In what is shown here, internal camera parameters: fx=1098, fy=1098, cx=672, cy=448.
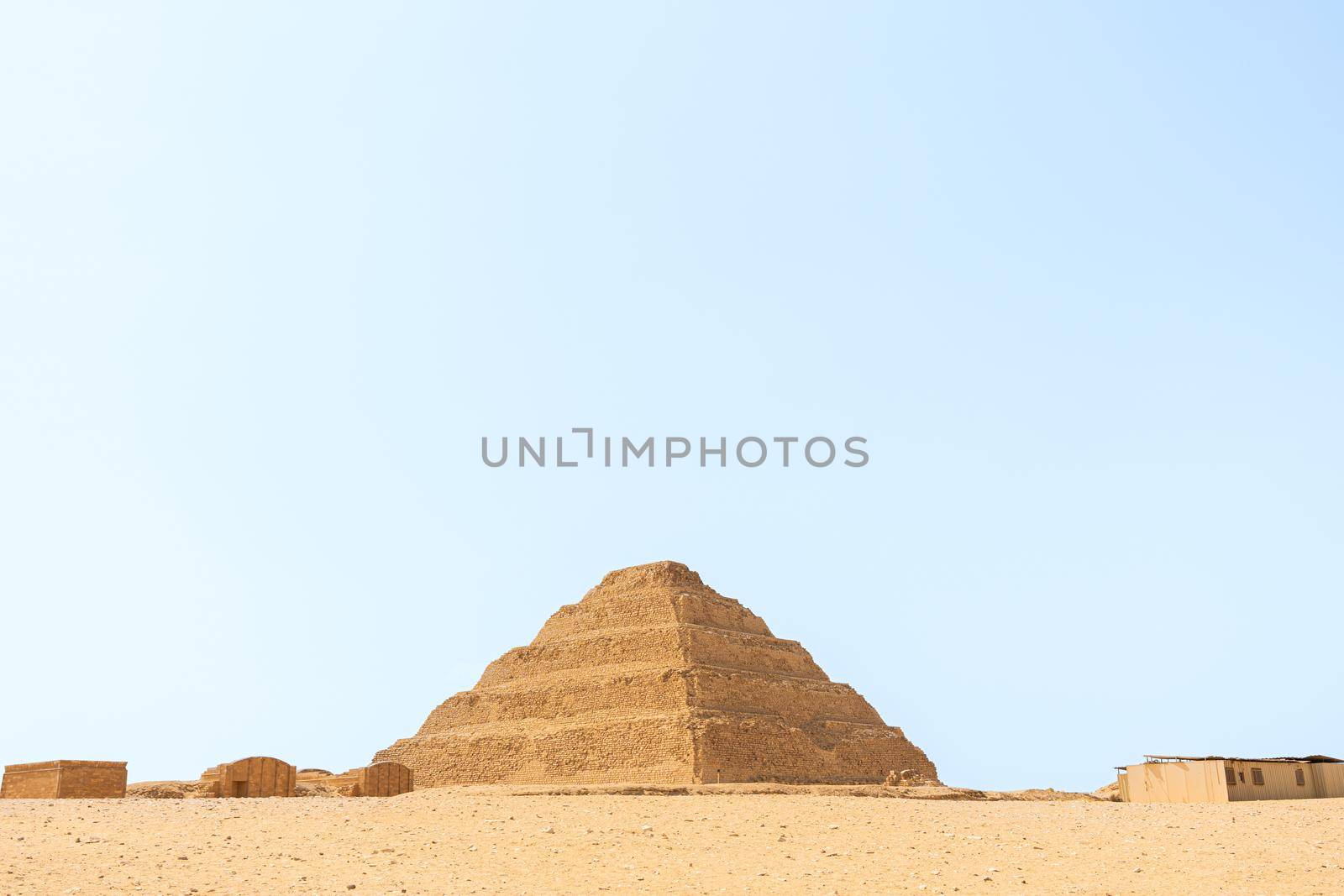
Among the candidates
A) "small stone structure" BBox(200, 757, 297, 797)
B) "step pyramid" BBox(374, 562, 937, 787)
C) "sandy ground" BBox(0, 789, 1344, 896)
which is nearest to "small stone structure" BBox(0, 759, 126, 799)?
"small stone structure" BBox(200, 757, 297, 797)

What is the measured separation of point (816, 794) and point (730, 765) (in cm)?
603

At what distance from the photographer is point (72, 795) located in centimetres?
2803

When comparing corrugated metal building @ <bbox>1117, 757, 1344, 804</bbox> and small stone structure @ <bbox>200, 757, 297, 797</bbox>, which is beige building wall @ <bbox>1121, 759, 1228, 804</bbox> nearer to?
corrugated metal building @ <bbox>1117, 757, 1344, 804</bbox>

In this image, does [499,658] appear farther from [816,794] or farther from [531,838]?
[531,838]

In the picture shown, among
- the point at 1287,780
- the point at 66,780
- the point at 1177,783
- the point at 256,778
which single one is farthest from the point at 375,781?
the point at 1287,780

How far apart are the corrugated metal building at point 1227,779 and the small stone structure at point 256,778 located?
26.6 metres

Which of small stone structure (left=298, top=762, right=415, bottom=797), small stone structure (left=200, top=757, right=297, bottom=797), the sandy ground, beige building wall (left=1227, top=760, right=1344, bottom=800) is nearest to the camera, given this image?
the sandy ground

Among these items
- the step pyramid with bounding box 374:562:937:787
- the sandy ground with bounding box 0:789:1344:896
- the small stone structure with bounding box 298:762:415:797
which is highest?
the step pyramid with bounding box 374:562:937:787

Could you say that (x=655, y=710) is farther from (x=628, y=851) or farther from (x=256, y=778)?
(x=628, y=851)

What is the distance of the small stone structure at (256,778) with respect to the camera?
102 feet

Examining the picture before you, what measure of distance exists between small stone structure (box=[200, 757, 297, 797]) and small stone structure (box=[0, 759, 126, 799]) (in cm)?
285

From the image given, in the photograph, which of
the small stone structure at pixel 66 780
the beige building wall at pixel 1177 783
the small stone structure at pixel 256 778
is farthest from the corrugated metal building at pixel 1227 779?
the small stone structure at pixel 66 780

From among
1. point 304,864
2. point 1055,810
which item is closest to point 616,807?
point 304,864

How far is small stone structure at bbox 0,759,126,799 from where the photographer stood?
27.9 metres
